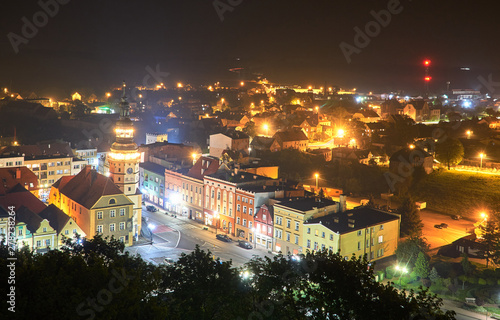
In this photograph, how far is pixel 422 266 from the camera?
25250mm

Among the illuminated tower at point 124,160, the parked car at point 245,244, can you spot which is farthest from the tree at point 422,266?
the illuminated tower at point 124,160

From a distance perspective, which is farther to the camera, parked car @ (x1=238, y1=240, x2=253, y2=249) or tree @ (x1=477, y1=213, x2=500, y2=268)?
parked car @ (x1=238, y1=240, x2=253, y2=249)

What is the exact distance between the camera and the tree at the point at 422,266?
25219 millimetres

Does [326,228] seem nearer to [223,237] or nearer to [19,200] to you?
[223,237]

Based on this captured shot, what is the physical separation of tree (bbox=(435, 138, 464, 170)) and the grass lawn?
4.21ft

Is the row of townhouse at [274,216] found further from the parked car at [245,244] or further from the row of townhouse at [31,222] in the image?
the row of townhouse at [31,222]

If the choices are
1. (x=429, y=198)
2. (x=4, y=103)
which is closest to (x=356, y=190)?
(x=429, y=198)

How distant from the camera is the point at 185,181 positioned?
3766cm

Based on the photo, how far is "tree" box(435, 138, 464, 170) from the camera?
A: 43.2 m

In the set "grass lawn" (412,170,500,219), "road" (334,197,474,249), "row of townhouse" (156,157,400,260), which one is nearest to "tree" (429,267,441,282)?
"row of townhouse" (156,157,400,260)

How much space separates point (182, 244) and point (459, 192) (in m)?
21.2

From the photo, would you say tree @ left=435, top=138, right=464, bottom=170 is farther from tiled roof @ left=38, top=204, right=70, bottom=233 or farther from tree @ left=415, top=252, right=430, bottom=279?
tiled roof @ left=38, top=204, right=70, bottom=233

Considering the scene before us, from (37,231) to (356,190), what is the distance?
943 inches

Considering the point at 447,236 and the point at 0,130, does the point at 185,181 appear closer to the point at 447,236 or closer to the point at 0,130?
the point at 447,236
